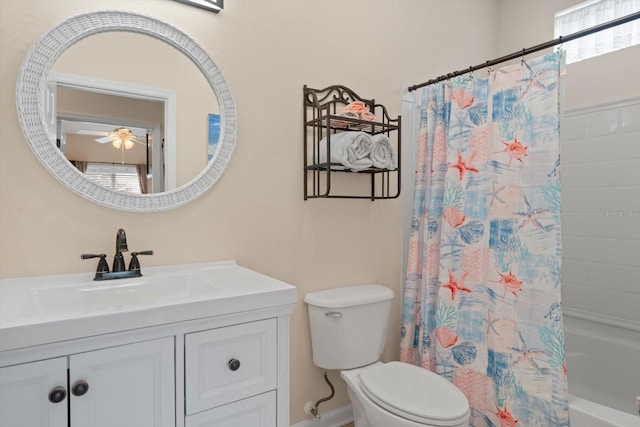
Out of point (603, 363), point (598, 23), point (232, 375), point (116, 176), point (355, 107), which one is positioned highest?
point (598, 23)

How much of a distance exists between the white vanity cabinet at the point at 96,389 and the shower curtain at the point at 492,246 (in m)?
1.40

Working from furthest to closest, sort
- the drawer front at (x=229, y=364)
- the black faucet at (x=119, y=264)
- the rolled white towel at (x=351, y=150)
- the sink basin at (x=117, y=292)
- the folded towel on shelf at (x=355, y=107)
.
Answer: the folded towel on shelf at (x=355, y=107), the rolled white towel at (x=351, y=150), the black faucet at (x=119, y=264), the sink basin at (x=117, y=292), the drawer front at (x=229, y=364)

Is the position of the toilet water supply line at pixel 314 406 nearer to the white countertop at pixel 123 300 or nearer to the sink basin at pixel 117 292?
the white countertop at pixel 123 300

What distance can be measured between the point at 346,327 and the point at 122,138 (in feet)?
4.08

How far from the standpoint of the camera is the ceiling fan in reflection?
4.65 ft

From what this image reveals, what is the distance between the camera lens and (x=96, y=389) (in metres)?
0.92

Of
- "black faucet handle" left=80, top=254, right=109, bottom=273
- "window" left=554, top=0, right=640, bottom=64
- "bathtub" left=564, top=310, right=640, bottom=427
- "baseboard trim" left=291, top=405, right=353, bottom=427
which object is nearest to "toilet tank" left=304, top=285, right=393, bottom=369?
"baseboard trim" left=291, top=405, right=353, bottom=427

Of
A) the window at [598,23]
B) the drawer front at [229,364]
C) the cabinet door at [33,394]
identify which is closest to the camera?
the cabinet door at [33,394]

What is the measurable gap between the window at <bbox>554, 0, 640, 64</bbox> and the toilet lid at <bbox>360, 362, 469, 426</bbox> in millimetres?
2214

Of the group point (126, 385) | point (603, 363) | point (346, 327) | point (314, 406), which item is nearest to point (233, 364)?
point (126, 385)

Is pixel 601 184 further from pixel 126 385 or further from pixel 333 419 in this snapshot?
pixel 126 385

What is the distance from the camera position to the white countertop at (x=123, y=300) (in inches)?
33.5

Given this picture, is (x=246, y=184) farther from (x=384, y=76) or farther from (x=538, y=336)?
(x=538, y=336)

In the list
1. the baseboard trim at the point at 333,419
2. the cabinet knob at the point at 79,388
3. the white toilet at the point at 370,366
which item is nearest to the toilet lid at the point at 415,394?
the white toilet at the point at 370,366
